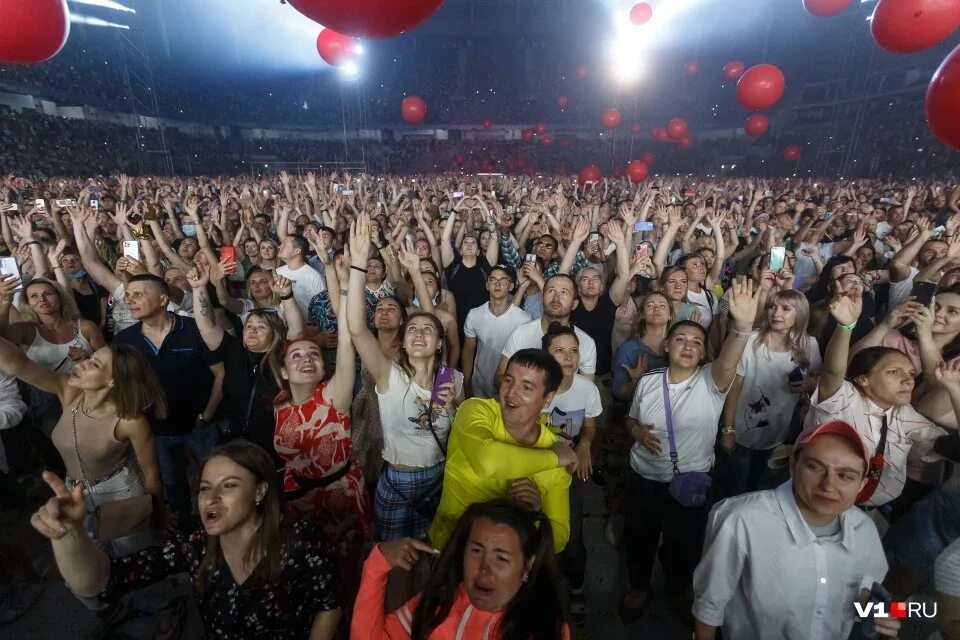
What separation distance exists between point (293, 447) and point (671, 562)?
2.10 meters

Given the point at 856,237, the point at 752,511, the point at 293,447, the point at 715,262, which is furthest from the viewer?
the point at 856,237

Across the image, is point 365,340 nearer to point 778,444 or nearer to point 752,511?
point 752,511

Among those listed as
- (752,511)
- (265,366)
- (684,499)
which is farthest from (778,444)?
(265,366)

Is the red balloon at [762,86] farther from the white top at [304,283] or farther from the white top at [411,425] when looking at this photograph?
the white top at [411,425]

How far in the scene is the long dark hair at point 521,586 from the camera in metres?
1.45

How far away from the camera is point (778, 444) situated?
2.85 m

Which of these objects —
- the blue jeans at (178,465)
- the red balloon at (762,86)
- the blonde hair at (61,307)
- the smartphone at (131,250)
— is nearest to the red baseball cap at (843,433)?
the blue jeans at (178,465)

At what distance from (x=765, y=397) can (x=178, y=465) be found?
11.8ft

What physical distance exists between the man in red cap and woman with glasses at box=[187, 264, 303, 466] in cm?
225

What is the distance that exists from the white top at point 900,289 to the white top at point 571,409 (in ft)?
11.8

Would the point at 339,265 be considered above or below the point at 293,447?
above

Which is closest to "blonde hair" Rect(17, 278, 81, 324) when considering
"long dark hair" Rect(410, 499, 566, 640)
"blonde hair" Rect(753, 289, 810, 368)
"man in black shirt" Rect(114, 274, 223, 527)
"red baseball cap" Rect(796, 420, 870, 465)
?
"man in black shirt" Rect(114, 274, 223, 527)

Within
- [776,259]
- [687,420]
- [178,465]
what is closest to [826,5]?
[776,259]

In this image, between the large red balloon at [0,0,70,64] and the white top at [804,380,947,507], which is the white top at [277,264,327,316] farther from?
the white top at [804,380,947,507]
